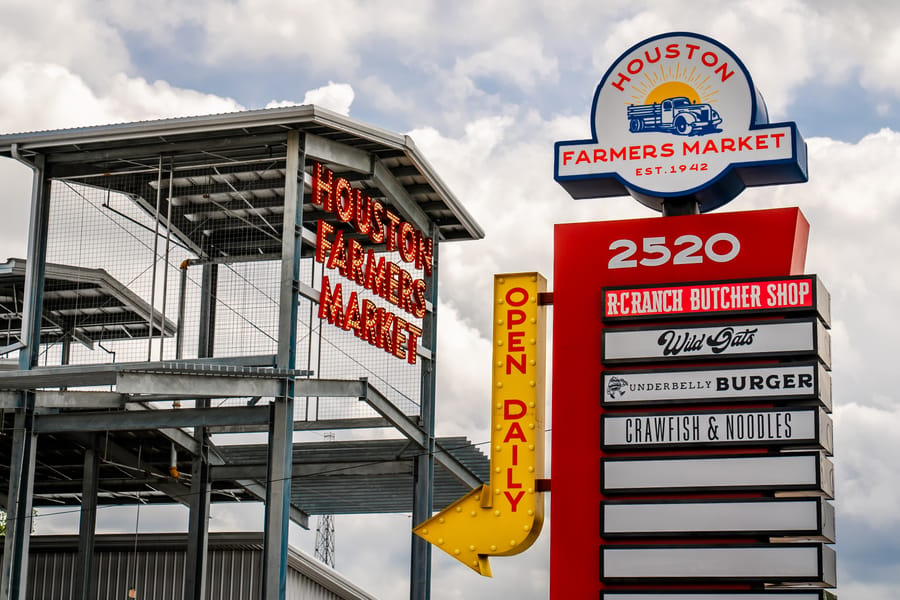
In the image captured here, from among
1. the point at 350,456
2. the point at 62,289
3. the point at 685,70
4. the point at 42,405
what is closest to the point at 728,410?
the point at 685,70

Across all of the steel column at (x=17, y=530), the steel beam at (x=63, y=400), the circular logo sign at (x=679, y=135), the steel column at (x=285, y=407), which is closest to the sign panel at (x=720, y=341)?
the circular logo sign at (x=679, y=135)

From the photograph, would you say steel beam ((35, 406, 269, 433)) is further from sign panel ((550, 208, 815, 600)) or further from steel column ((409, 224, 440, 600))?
sign panel ((550, 208, 815, 600))

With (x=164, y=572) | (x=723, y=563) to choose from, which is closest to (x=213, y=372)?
(x=164, y=572)

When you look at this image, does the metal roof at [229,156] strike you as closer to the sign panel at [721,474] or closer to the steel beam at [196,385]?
the steel beam at [196,385]

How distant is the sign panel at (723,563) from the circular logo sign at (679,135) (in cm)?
567

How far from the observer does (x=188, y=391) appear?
31312 mm

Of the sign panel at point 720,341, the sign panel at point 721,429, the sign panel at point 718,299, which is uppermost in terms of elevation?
the sign panel at point 718,299

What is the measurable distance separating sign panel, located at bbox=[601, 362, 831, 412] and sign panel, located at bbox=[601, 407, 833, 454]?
0.20 metres

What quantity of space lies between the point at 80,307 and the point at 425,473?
13726mm

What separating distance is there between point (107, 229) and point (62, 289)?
29.9 ft

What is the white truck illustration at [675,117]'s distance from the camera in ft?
73.2

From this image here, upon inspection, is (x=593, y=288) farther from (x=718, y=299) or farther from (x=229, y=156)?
(x=229, y=156)

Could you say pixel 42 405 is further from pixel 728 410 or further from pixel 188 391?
pixel 728 410

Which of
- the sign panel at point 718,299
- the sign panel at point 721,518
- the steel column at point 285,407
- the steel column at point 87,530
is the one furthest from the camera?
the steel column at point 87,530
